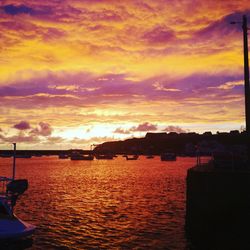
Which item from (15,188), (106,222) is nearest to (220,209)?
(106,222)

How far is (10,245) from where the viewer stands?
19.1 m

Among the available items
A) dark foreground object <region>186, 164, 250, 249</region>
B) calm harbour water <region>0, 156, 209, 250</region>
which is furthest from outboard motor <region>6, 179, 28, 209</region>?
dark foreground object <region>186, 164, 250, 249</region>

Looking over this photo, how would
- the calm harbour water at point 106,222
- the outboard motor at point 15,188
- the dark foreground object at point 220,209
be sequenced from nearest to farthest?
the outboard motor at point 15,188, the dark foreground object at point 220,209, the calm harbour water at point 106,222

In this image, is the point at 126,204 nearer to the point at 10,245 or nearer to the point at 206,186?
the point at 206,186

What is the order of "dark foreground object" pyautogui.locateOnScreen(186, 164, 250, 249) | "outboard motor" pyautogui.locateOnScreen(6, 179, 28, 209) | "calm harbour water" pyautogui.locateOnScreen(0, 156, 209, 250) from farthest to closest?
1. "calm harbour water" pyautogui.locateOnScreen(0, 156, 209, 250)
2. "dark foreground object" pyautogui.locateOnScreen(186, 164, 250, 249)
3. "outboard motor" pyautogui.locateOnScreen(6, 179, 28, 209)

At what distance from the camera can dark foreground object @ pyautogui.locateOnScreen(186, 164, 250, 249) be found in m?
24.2

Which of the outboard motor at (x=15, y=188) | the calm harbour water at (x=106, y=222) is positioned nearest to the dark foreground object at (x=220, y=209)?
the calm harbour water at (x=106, y=222)

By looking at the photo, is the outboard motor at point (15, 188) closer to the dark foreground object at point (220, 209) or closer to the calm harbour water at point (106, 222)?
the calm harbour water at point (106, 222)

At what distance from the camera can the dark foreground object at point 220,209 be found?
79.3ft

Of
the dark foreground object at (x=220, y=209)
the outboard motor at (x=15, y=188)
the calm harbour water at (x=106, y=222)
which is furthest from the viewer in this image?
the calm harbour water at (x=106, y=222)

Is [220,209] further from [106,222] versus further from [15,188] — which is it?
[15,188]

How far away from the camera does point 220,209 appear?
2527 centimetres

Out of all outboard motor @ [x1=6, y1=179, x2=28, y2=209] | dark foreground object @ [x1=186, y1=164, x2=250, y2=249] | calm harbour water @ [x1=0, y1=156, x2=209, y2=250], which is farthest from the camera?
calm harbour water @ [x1=0, y1=156, x2=209, y2=250]

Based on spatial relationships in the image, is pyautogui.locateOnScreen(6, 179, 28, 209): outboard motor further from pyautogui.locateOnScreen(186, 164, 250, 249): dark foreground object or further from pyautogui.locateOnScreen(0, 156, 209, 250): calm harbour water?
pyautogui.locateOnScreen(186, 164, 250, 249): dark foreground object
